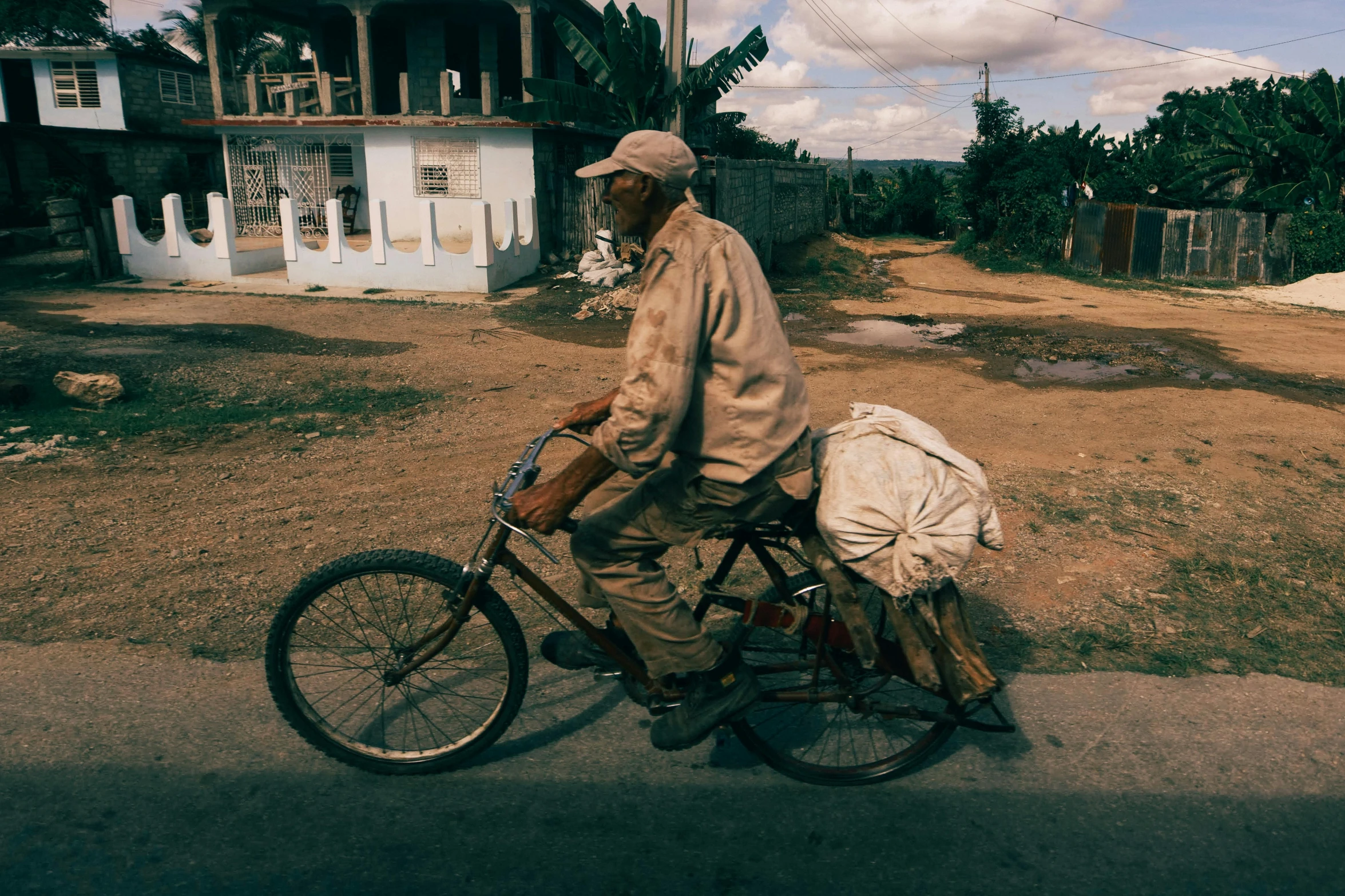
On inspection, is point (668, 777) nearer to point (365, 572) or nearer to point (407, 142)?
point (365, 572)

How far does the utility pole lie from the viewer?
1524cm

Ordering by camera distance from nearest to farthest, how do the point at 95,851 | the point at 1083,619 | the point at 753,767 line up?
the point at 95,851, the point at 753,767, the point at 1083,619

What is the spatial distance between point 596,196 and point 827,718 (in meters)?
16.2

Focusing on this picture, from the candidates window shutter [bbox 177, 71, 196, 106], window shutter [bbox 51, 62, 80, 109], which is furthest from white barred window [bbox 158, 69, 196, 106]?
window shutter [bbox 51, 62, 80, 109]

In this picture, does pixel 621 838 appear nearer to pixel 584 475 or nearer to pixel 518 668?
pixel 518 668

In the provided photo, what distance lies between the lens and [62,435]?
664 centimetres

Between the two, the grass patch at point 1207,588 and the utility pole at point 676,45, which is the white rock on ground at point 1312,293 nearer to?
the utility pole at point 676,45

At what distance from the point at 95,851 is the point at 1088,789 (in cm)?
290

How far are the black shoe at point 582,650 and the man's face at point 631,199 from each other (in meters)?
1.25

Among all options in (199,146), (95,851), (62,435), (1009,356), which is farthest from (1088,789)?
(199,146)

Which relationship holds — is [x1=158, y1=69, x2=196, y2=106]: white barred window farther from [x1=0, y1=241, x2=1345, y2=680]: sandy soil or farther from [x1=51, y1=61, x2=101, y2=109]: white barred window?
[x1=0, y1=241, x2=1345, y2=680]: sandy soil

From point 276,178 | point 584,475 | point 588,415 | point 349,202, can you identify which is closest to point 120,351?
point 588,415

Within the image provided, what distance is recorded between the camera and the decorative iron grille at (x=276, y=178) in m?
21.3

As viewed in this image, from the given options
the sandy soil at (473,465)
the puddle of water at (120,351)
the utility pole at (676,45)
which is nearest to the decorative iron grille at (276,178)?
the utility pole at (676,45)
